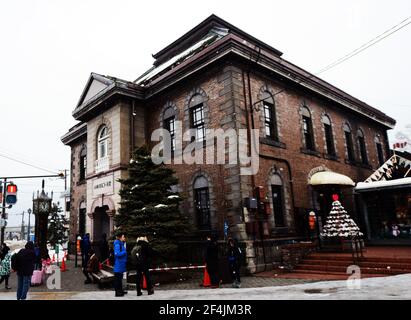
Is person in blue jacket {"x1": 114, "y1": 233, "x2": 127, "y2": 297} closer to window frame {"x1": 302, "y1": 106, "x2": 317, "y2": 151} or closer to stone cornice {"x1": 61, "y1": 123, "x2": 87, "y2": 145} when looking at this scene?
window frame {"x1": 302, "y1": 106, "x2": 317, "y2": 151}

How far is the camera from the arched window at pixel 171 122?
695 inches

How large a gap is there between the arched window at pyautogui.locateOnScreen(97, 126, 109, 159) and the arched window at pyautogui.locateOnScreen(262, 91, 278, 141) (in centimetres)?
894

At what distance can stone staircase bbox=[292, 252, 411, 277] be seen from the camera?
1172cm

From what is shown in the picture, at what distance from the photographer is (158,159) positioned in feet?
57.2

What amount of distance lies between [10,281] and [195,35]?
53.6ft

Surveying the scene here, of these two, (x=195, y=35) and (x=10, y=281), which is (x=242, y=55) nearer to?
(x=195, y=35)

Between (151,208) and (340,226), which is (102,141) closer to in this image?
(151,208)

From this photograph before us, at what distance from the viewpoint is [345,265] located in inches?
497

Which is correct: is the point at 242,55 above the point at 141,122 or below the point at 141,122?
above

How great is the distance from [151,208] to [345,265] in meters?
7.54

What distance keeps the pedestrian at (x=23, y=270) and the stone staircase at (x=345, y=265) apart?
9351 millimetres

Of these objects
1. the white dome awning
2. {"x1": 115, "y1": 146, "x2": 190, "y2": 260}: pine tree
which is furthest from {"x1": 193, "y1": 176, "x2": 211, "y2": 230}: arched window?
the white dome awning

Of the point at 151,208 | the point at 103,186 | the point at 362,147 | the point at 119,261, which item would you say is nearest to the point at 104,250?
the point at 103,186

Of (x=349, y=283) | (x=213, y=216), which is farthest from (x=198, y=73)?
(x=349, y=283)
